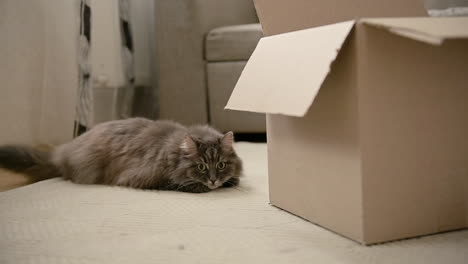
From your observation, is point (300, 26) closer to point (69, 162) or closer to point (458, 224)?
point (458, 224)

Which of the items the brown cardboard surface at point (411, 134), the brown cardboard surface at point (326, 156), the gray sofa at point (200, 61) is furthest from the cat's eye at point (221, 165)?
the gray sofa at point (200, 61)

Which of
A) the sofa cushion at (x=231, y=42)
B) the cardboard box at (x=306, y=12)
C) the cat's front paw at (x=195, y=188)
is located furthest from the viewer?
the sofa cushion at (x=231, y=42)

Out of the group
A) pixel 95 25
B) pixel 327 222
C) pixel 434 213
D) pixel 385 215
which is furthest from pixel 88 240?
pixel 95 25

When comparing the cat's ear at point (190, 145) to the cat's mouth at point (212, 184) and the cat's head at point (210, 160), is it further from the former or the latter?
the cat's mouth at point (212, 184)

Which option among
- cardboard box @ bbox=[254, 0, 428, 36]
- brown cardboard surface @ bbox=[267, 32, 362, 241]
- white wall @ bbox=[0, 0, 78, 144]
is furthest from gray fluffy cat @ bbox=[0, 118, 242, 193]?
cardboard box @ bbox=[254, 0, 428, 36]

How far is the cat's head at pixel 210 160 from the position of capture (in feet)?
5.23

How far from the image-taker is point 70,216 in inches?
50.2

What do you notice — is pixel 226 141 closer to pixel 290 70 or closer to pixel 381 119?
pixel 290 70

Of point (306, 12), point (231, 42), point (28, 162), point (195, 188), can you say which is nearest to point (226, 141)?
point (195, 188)

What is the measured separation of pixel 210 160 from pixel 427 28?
3.11 ft

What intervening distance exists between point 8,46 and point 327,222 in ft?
4.48

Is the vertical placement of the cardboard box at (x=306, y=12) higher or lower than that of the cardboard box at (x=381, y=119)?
higher

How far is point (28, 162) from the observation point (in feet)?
5.68

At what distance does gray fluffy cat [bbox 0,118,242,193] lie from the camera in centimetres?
160
